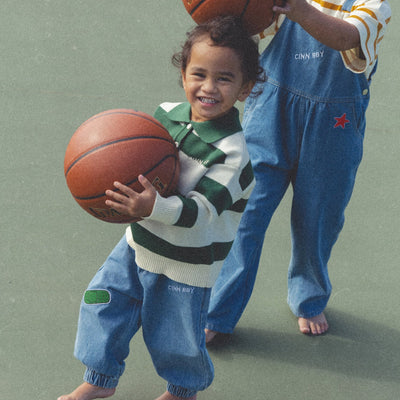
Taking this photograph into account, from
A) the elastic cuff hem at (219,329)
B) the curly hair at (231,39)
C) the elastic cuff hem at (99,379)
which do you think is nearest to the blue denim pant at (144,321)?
the elastic cuff hem at (99,379)

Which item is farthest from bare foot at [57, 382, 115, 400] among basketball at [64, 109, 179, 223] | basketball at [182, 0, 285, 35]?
basketball at [182, 0, 285, 35]

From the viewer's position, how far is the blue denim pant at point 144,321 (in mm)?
2123

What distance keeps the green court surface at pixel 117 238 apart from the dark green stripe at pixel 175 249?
647mm

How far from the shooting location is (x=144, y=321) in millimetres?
2209

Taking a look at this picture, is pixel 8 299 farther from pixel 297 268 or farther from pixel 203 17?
pixel 203 17

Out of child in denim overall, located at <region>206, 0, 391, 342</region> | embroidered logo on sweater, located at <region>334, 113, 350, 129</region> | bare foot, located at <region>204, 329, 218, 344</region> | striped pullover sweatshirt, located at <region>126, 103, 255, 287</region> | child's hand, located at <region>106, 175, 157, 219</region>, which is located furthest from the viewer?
bare foot, located at <region>204, 329, 218, 344</region>

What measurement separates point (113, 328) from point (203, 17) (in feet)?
3.20

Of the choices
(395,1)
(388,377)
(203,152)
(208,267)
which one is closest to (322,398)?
(388,377)

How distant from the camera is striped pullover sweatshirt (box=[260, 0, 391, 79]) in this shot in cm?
199

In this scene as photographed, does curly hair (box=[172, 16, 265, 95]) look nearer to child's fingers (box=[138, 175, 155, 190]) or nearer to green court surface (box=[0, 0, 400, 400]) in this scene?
child's fingers (box=[138, 175, 155, 190])

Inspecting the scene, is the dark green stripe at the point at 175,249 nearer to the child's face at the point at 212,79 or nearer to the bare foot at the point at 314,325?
the child's face at the point at 212,79

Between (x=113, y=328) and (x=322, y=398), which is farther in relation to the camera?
(x=322, y=398)

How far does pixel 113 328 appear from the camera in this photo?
2.18 m

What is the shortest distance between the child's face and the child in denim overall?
0.67 ft
